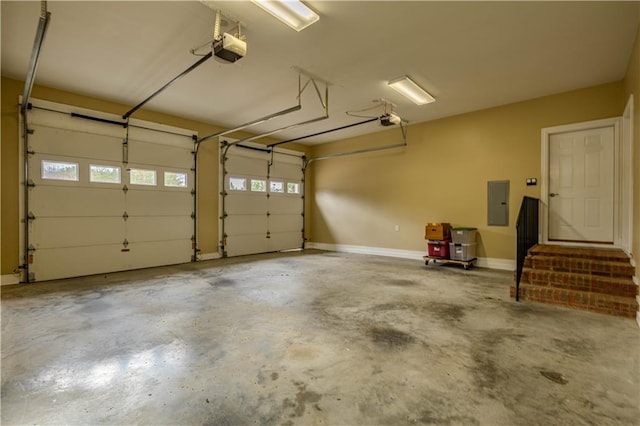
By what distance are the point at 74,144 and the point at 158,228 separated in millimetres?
2109

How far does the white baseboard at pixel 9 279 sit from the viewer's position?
4.59m

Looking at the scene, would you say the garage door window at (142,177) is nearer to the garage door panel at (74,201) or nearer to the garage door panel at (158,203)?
the garage door panel at (158,203)

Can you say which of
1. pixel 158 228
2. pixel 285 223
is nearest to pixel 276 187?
pixel 285 223

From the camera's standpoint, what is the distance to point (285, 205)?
8938 millimetres

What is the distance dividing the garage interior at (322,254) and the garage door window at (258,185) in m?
0.12

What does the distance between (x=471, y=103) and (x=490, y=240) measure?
9.22 feet

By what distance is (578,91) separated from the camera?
5.11 meters

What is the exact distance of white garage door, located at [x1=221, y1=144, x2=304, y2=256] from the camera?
299 inches

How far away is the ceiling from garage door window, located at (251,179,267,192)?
8.89ft

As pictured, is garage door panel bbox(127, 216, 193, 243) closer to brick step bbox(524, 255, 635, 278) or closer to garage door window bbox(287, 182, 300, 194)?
garage door window bbox(287, 182, 300, 194)

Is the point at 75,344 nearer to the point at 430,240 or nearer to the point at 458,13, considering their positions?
the point at 458,13

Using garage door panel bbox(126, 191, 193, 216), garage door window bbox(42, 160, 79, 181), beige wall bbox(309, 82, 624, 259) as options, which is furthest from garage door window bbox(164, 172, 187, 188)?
beige wall bbox(309, 82, 624, 259)

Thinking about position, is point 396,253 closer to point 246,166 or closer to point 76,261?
point 246,166

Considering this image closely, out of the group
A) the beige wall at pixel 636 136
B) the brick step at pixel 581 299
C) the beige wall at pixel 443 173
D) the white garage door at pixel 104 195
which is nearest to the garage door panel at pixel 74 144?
the white garage door at pixel 104 195
